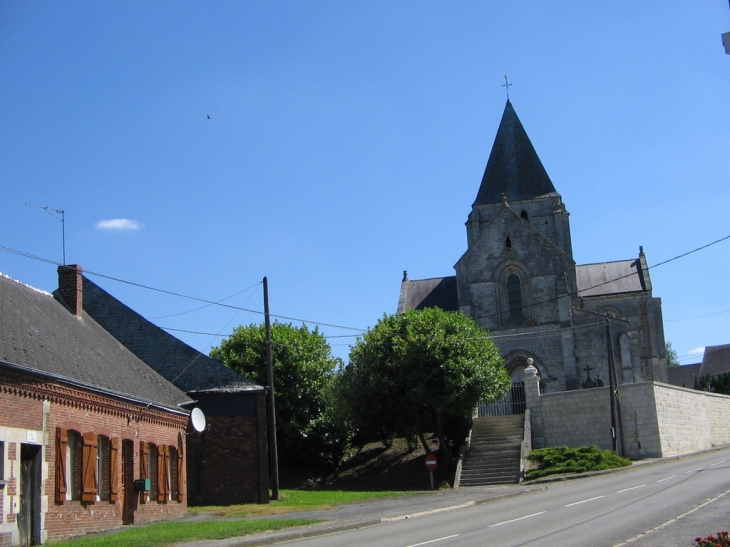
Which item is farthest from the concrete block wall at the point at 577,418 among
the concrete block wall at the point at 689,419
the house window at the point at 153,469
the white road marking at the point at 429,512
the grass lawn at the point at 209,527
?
the house window at the point at 153,469

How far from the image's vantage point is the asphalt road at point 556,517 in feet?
42.8

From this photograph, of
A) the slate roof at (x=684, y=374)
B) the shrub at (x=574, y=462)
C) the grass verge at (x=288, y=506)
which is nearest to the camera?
the grass verge at (x=288, y=506)

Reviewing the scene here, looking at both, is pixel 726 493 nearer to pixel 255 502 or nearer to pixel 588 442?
pixel 255 502

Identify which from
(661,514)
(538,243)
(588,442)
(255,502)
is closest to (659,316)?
(538,243)

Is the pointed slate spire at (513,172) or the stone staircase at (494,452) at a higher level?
the pointed slate spire at (513,172)

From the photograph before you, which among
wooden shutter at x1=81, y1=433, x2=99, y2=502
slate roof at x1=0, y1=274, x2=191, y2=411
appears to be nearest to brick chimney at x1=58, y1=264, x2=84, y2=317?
slate roof at x1=0, y1=274, x2=191, y2=411

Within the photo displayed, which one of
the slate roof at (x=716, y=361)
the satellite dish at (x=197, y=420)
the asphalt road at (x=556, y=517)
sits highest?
the slate roof at (x=716, y=361)

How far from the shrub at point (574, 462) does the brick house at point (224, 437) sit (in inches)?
407

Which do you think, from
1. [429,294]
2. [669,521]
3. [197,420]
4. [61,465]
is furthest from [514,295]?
[669,521]

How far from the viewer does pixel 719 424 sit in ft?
140

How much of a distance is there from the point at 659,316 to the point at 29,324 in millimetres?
42709

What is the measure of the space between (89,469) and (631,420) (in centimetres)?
2412

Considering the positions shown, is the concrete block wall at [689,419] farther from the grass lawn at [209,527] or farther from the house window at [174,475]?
the house window at [174,475]

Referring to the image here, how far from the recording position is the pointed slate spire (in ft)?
188
